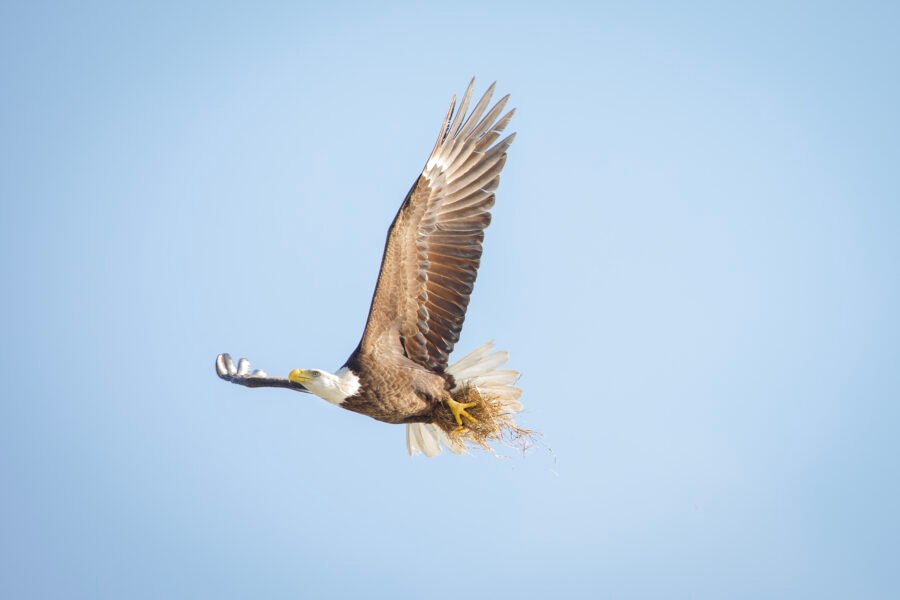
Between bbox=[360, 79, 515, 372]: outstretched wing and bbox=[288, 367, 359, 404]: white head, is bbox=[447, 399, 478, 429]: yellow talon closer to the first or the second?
bbox=[360, 79, 515, 372]: outstretched wing

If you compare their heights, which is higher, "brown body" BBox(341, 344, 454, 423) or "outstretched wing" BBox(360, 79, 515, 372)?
"outstretched wing" BBox(360, 79, 515, 372)

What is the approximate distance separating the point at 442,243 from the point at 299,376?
1397 mm

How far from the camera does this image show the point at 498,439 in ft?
32.6

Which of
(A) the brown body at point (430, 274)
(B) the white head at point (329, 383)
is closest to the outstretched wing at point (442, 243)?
(A) the brown body at point (430, 274)

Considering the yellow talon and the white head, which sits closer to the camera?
the white head

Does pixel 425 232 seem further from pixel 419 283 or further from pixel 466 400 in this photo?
pixel 466 400

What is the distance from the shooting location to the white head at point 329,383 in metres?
9.31

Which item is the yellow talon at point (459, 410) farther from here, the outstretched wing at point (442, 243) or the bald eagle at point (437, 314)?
the outstretched wing at point (442, 243)

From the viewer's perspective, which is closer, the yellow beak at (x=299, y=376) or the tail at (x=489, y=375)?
the yellow beak at (x=299, y=376)

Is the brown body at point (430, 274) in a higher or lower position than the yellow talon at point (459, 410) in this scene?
higher

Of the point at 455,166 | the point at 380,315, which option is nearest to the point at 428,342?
the point at 380,315

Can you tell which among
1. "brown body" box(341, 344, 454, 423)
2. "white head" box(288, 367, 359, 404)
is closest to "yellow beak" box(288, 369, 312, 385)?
"white head" box(288, 367, 359, 404)

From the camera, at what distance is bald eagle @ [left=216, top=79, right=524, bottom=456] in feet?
31.0

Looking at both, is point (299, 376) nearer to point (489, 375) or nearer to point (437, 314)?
point (437, 314)
